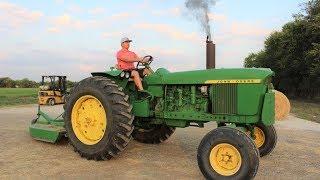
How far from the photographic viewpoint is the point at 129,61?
855 centimetres

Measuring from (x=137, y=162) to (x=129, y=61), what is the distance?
184 cm

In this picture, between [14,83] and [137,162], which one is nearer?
[137,162]

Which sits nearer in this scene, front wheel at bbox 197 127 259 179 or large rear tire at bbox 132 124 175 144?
front wheel at bbox 197 127 259 179

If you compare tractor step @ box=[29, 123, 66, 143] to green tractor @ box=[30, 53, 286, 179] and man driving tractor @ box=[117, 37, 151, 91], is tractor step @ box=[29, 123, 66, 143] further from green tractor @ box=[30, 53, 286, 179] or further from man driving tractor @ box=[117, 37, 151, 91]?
man driving tractor @ box=[117, 37, 151, 91]

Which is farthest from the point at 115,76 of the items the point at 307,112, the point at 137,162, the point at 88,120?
the point at 307,112

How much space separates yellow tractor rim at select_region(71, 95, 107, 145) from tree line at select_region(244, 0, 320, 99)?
31.3 m

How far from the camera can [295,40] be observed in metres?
43.9

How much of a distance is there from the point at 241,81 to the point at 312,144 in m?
4.13

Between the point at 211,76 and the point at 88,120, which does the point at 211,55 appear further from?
the point at 88,120

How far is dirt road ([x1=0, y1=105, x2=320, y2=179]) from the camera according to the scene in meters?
7.09

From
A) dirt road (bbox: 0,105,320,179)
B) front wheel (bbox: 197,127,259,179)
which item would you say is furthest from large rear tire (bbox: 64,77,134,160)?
front wheel (bbox: 197,127,259,179)

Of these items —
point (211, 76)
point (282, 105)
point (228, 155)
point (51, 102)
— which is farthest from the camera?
point (51, 102)

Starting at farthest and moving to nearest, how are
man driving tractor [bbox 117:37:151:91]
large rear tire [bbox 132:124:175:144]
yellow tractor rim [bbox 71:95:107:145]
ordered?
large rear tire [bbox 132:124:175:144] < man driving tractor [bbox 117:37:151:91] < yellow tractor rim [bbox 71:95:107:145]

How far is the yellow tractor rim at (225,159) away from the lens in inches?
261
